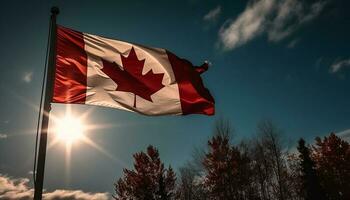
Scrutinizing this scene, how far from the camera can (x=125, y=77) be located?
6844 mm

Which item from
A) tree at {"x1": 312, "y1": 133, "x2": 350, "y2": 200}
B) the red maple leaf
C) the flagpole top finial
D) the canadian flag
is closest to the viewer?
the flagpole top finial

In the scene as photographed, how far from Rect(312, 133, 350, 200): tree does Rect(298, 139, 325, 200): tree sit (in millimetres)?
4320

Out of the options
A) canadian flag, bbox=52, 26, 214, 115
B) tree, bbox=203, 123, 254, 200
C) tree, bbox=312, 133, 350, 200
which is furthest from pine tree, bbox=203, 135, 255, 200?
canadian flag, bbox=52, 26, 214, 115

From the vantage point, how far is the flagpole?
4352 mm

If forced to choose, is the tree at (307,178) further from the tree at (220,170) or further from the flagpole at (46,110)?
the flagpole at (46,110)

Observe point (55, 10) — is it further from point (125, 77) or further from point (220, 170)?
point (220, 170)

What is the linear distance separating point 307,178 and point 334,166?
8257 mm

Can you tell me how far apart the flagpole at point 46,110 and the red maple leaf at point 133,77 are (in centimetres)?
135

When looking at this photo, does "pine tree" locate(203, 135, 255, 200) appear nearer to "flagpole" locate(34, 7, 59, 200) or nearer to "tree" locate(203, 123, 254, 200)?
"tree" locate(203, 123, 254, 200)

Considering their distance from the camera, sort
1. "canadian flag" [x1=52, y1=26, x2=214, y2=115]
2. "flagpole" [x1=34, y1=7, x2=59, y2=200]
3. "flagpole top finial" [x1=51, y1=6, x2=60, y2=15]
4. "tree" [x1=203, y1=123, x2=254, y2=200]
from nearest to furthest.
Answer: "flagpole" [x1=34, y1=7, x2=59, y2=200]
"flagpole top finial" [x1=51, y1=6, x2=60, y2=15]
"canadian flag" [x1=52, y1=26, x2=214, y2=115]
"tree" [x1=203, y1=123, x2=254, y2=200]

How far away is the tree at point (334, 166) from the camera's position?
40500 mm

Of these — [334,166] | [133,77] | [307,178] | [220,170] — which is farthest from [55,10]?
[334,166]

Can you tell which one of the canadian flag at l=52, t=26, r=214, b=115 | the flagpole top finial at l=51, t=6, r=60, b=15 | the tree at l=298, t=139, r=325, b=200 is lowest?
the tree at l=298, t=139, r=325, b=200

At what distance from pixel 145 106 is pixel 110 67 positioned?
1.13 m
